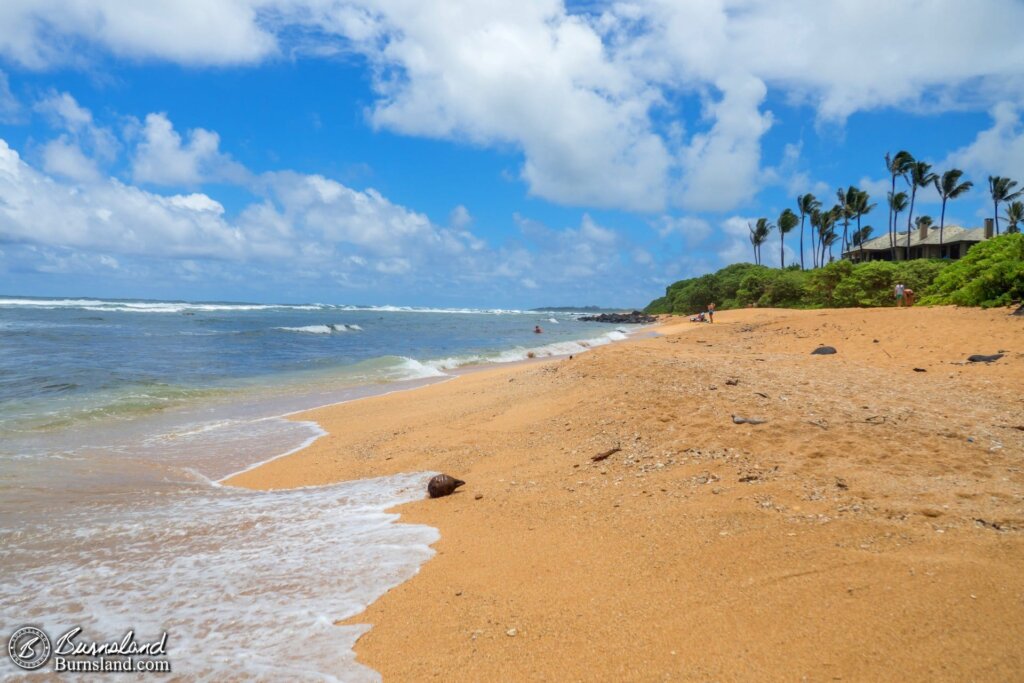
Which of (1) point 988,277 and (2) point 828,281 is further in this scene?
(2) point 828,281

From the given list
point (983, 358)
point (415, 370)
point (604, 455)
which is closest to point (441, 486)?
point (604, 455)

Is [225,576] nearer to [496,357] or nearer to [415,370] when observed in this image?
[415,370]

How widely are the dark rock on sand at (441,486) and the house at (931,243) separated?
5788cm

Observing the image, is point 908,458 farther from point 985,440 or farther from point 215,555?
point 215,555

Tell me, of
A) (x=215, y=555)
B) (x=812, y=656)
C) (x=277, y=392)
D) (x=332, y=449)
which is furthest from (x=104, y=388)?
(x=812, y=656)

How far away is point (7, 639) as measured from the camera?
11.5ft

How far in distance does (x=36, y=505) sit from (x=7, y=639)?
3.28m

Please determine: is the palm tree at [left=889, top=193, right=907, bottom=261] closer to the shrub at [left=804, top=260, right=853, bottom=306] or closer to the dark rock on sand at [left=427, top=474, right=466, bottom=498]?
the shrub at [left=804, top=260, right=853, bottom=306]

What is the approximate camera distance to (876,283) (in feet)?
117

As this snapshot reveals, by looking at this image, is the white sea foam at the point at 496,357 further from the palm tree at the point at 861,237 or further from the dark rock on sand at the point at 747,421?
the palm tree at the point at 861,237

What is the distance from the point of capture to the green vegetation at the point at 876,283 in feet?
54.7

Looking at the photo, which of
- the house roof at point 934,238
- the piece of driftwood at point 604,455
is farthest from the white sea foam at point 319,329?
the house roof at point 934,238

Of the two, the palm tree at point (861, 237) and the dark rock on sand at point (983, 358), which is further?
the palm tree at point (861, 237)

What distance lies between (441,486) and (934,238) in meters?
65.3
